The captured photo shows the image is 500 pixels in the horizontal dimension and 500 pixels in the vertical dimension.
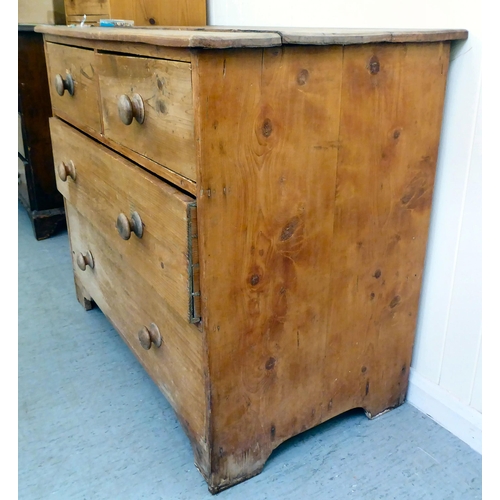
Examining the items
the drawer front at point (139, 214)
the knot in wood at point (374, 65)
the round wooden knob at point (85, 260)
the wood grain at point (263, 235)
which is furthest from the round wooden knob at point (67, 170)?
the knot in wood at point (374, 65)

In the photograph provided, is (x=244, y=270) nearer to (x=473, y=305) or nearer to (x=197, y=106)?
(x=197, y=106)

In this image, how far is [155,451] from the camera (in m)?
1.08

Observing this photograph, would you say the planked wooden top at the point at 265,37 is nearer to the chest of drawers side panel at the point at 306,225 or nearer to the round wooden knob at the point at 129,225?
the chest of drawers side panel at the point at 306,225

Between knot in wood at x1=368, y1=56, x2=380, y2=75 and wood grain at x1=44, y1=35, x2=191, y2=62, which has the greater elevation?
wood grain at x1=44, y1=35, x2=191, y2=62

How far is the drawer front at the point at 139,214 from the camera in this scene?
0.82 meters

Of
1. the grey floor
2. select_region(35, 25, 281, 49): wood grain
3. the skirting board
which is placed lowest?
the grey floor

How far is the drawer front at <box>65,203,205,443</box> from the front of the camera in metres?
0.95

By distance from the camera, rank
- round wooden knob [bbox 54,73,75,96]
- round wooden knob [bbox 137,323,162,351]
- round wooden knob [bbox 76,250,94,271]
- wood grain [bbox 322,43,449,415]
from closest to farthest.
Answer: wood grain [bbox 322,43,449,415]
round wooden knob [bbox 137,323,162,351]
round wooden knob [bbox 54,73,75,96]
round wooden knob [bbox 76,250,94,271]

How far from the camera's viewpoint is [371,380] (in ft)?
3.74

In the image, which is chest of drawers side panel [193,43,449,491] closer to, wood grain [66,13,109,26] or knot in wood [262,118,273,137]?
knot in wood [262,118,273,137]

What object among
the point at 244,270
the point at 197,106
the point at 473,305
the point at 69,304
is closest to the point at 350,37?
the point at 197,106

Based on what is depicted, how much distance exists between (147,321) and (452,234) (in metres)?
0.68

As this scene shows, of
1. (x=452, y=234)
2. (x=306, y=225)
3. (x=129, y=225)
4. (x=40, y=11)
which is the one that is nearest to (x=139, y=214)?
(x=129, y=225)

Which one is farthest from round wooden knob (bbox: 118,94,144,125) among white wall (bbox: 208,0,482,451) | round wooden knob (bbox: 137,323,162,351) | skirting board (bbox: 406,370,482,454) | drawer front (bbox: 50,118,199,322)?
skirting board (bbox: 406,370,482,454)
